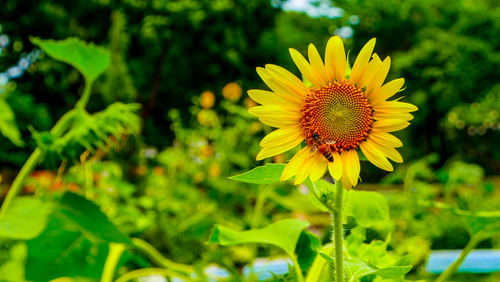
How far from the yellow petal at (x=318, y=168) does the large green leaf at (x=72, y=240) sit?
0.71ft

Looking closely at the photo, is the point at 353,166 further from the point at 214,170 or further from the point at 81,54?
the point at 214,170

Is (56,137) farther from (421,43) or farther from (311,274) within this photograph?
(421,43)

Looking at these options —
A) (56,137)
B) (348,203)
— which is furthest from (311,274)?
(56,137)

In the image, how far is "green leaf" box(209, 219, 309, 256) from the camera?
28 cm

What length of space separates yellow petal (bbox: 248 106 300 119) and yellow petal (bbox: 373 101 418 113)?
0.04m

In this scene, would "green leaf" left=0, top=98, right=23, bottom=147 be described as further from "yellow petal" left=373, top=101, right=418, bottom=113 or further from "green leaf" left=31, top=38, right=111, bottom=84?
"yellow petal" left=373, top=101, right=418, bottom=113

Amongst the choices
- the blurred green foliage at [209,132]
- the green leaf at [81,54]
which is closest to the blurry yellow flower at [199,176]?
the blurred green foliage at [209,132]

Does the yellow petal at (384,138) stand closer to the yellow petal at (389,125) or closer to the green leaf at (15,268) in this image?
the yellow petal at (389,125)

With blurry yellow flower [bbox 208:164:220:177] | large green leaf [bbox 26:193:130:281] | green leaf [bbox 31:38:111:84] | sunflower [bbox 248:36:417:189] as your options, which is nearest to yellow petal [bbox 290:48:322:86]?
sunflower [bbox 248:36:417:189]

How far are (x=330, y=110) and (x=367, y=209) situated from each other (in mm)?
80

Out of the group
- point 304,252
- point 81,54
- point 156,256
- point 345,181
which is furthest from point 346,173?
point 81,54

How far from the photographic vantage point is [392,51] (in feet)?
14.6

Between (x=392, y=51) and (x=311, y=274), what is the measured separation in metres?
4.48

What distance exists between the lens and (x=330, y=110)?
0.81ft
